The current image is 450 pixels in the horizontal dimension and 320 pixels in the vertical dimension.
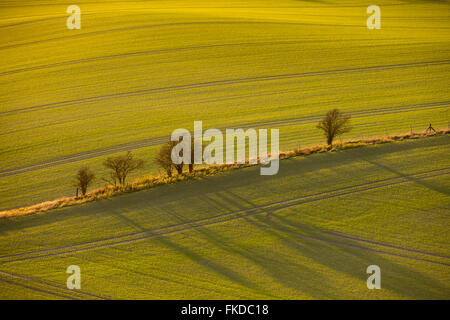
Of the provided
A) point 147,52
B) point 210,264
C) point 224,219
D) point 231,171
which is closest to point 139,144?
point 231,171

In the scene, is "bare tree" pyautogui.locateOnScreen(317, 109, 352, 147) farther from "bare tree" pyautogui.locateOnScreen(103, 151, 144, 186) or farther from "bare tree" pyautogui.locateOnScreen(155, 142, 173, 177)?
"bare tree" pyautogui.locateOnScreen(103, 151, 144, 186)

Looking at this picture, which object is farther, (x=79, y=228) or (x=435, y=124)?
(x=435, y=124)

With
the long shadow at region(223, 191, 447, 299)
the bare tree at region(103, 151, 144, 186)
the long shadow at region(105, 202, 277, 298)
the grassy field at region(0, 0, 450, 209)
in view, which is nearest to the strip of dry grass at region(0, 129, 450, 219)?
the bare tree at region(103, 151, 144, 186)

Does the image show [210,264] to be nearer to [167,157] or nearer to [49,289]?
[49,289]

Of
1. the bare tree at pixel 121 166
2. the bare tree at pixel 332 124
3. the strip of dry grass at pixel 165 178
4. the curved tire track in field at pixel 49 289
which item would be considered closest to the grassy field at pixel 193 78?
the bare tree at pixel 121 166

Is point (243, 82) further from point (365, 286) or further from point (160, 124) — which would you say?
point (365, 286)

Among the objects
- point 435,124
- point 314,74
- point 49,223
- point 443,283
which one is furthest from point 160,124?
point 443,283

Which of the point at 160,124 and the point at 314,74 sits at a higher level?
the point at 314,74
